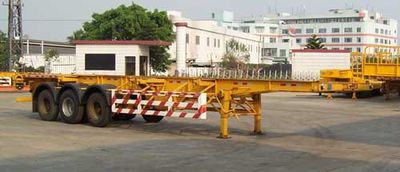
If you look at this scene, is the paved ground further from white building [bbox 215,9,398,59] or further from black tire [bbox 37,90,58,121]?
white building [bbox 215,9,398,59]

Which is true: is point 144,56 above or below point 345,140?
above

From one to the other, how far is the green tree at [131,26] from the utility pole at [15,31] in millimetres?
11931

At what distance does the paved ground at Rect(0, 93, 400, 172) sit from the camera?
1020 centimetres

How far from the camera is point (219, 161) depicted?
10703mm

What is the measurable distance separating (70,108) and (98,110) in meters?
1.16

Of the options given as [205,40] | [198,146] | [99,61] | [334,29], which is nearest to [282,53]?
[334,29]

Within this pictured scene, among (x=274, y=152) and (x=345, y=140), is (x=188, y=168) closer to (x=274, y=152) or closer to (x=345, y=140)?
(x=274, y=152)

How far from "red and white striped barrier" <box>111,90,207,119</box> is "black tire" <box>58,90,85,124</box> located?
139 centimetres

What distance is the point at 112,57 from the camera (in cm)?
3866

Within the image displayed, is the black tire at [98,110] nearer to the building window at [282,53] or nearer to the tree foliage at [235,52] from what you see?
the tree foliage at [235,52]

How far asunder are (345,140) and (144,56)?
26.6 meters

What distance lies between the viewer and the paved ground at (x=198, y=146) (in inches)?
401

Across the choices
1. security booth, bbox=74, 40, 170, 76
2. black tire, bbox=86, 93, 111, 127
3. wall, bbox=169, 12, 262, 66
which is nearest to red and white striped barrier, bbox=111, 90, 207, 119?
black tire, bbox=86, 93, 111, 127

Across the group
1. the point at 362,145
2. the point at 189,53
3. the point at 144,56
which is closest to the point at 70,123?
the point at 362,145
